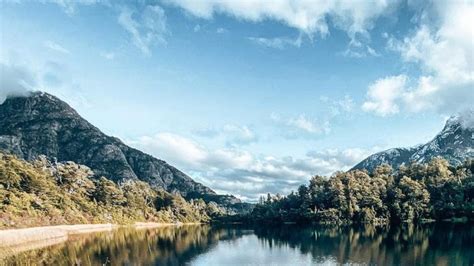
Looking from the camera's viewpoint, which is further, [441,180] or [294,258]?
[441,180]

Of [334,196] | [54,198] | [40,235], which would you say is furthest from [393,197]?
[40,235]

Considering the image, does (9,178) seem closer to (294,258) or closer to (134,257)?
(134,257)

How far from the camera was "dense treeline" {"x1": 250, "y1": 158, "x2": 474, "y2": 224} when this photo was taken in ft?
515

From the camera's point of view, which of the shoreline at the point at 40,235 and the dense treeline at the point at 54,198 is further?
the dense treeline at the point at 54,198

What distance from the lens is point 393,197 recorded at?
551 ft

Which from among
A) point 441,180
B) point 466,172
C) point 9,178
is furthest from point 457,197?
point 9,178

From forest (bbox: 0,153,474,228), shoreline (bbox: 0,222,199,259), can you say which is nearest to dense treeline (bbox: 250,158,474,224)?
forest (bbox: 0,153,474,228)

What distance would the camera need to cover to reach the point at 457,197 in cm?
15450

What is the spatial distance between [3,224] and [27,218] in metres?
13.4

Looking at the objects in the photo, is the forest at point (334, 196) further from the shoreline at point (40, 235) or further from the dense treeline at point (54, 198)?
the shoreline at point (40, 235)

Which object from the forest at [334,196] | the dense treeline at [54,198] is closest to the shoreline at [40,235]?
the dense treeline at [54,198]

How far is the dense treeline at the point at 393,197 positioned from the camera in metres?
157

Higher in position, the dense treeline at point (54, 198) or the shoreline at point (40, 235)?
the dense treeline at point (54, 198)

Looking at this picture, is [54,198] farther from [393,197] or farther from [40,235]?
[393,197]
